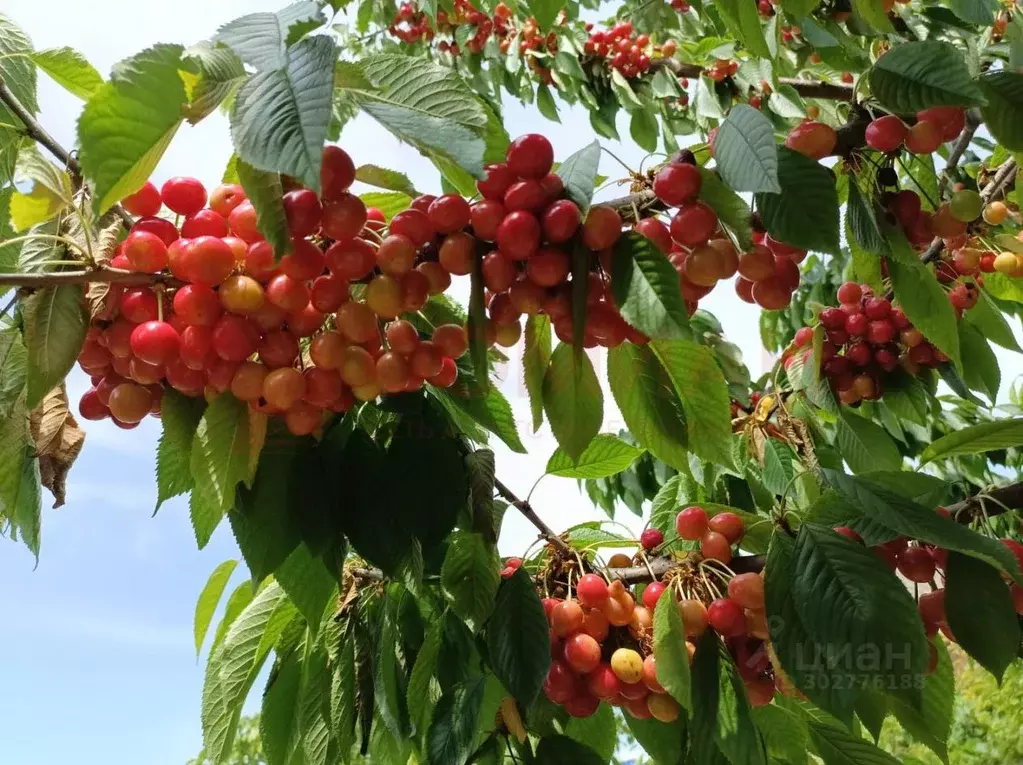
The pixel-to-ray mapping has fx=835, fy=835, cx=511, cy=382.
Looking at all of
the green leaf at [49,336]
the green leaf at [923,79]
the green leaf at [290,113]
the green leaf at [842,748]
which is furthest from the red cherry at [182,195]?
the green leaf at [842,748]

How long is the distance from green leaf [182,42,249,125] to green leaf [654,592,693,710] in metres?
0.64

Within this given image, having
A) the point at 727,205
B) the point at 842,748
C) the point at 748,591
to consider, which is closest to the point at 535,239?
the point at 727,205

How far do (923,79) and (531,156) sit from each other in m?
0.31

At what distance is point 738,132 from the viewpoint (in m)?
0.65

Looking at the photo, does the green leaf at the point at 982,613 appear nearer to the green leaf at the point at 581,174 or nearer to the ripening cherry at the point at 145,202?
the green leaf at the point at 581,174

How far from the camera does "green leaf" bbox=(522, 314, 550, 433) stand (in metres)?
0.80

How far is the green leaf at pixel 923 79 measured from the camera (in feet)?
2.10

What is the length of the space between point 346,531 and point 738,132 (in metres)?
0.52

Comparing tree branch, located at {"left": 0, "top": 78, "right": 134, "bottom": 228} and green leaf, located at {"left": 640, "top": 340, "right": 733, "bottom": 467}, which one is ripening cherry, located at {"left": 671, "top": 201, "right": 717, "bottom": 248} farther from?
tree branch, located at {"left": 0, "top": 78, "right": 134, "bottom": 228}

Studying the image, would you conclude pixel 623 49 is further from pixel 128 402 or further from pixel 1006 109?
pixel 128 402

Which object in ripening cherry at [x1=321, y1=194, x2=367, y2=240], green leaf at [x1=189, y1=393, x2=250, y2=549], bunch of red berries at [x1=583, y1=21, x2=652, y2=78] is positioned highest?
bunch of red berries at [x1=583, y1=21, x2=652, y2=78]

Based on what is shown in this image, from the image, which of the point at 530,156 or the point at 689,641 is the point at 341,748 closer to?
the point at 689,641

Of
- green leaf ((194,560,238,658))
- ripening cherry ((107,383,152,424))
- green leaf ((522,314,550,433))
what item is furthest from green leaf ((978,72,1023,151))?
green leaf ((194,560,238,658))

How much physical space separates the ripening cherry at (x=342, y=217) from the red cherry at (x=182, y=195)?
0.16m
